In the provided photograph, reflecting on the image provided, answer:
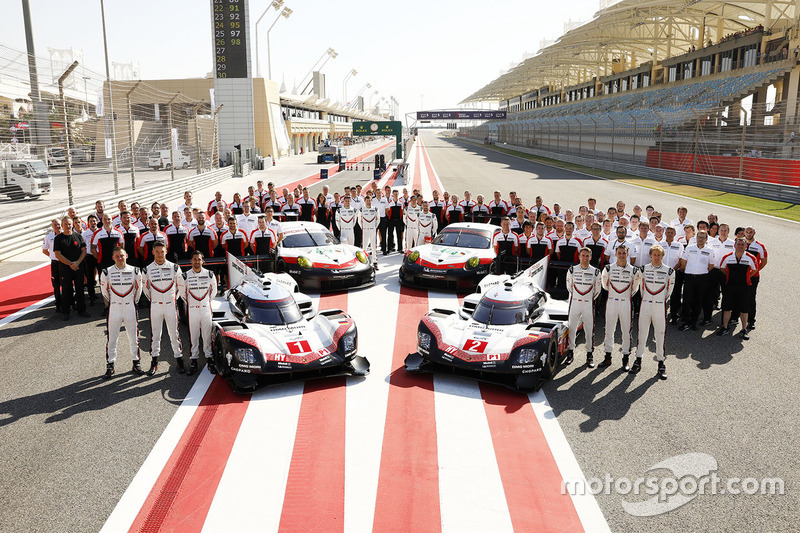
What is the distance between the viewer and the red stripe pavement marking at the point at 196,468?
5383 mm

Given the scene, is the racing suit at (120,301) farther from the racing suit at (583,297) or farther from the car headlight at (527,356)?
the racing suit at (583,297)

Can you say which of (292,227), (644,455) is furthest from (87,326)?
(644,455)

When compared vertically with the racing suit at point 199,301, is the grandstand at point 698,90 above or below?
above

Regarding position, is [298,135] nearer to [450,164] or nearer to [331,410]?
[450,164]

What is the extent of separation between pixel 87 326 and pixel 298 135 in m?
77.7

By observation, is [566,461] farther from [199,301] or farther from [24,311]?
[24,311]

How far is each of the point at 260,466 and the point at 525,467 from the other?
2714 mm

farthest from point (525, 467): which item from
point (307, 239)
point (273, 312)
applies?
point (307, 239)

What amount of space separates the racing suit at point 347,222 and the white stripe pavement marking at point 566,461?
8841 millimetres

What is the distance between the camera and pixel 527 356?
7906mm

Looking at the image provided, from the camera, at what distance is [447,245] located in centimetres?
1372

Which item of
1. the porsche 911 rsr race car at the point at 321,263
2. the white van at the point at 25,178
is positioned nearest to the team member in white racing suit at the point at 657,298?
the porsche 911 rsr race car at the point at 321,263

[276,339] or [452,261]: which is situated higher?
[452,261]

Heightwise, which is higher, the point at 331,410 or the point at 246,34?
the point at 246,34
